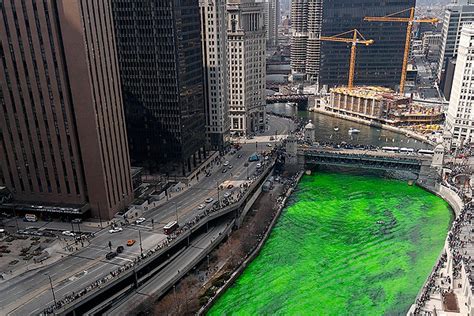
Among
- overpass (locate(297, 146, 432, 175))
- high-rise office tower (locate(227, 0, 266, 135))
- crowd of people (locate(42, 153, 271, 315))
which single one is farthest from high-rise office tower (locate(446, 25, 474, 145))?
crowd of people (locate(42, 153, 271, 315))

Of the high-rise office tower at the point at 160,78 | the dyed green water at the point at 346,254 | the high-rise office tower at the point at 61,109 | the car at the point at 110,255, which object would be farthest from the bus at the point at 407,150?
the car at the point at 110,255

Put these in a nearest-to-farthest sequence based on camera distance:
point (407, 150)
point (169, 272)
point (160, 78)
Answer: point (169, 272) < point (160, 78) < point (407, 150)

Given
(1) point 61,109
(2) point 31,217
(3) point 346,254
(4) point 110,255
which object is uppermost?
(1) point 61,109

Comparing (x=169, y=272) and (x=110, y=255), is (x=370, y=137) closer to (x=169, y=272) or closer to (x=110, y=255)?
(x=169, y=272)

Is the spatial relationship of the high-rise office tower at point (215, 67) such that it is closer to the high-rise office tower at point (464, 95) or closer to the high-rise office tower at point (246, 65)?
the high-rise office tower at point (246, 65)

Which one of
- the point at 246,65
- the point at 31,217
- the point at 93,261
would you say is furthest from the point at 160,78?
the point at 246,65

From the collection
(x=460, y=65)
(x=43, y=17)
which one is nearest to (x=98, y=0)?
(x=43, y=17)
